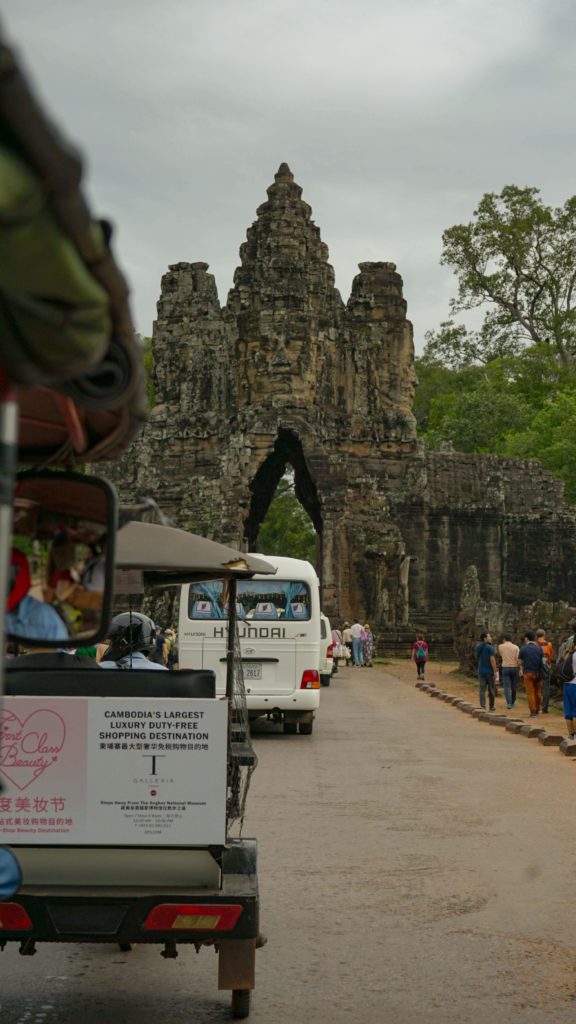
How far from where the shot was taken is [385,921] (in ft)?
28.2

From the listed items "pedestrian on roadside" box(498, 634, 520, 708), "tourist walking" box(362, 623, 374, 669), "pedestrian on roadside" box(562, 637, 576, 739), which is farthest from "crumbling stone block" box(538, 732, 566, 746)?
"tourist walking" box(362, 623, 374, 669)

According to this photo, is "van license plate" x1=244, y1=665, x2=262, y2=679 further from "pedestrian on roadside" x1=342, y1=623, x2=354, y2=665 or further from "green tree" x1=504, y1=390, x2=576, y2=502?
"green tree" x1=504, y1=390, x2=576, y2=502

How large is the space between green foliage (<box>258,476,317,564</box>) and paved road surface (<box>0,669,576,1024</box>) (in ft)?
250

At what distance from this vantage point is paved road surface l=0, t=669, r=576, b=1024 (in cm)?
684

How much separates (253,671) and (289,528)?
72.1m

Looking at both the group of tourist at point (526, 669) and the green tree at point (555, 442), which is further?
the green tree at point (555, 442)

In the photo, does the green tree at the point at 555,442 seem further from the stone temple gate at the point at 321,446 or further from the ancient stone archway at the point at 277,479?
the ancient stone archway at the point at 277,479

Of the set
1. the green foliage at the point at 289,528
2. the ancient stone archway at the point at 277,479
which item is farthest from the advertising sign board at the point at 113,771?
the green foliage at the point at 289,528

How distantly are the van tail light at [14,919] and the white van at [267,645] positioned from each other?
14.2m

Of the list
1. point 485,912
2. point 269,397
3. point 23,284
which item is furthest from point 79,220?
point 269,397

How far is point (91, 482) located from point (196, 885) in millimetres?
2991

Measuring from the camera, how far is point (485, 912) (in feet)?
29.0

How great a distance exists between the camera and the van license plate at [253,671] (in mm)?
20719

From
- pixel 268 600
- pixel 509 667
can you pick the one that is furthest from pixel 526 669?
pixel 268 600
